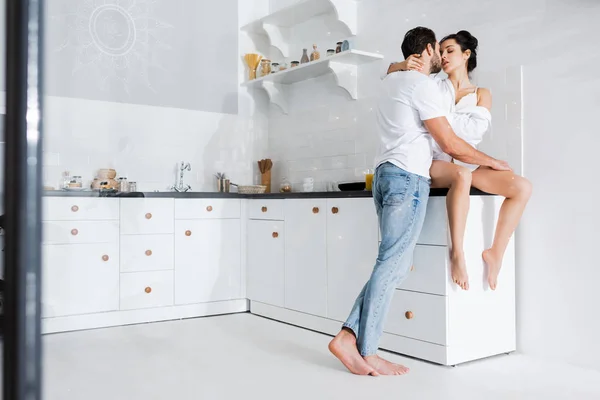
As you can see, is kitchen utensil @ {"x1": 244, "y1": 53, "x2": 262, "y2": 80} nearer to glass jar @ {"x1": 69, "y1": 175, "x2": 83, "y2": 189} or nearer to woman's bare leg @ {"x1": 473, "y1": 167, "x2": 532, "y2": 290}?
woman's bare leg @ {"x1": 473, "y1": 167, "x2": 532, "y2": 290}

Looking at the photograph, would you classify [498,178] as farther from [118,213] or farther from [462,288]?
[118,213]

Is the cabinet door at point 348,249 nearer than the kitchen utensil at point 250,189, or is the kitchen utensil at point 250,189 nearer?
the cabinet door at point 348,249

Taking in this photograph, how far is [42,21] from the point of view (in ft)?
2.02

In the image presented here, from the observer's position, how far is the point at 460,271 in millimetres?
2258

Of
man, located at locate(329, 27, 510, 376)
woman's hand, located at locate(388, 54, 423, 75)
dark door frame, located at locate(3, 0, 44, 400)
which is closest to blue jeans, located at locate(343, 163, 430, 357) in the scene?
man, located at locate(329, 27, 510, 376)

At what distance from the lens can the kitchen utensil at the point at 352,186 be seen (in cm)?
302

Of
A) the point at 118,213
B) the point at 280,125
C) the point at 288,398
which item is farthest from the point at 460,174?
the point at 280,125

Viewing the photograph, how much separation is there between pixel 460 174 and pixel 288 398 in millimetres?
1017

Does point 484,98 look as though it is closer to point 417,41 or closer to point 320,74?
point 417,41

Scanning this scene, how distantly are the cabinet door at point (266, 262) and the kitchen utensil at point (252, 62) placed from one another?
85cm

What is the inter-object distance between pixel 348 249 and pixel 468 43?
105 centimetres

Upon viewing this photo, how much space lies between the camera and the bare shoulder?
2533mm

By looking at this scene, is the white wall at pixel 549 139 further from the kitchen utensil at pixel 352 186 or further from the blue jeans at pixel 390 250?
the kitchen utensil at pixel 352 186

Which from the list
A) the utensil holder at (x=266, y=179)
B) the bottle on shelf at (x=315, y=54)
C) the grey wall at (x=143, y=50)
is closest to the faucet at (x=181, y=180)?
the grey wall at (x=143, y=50)
